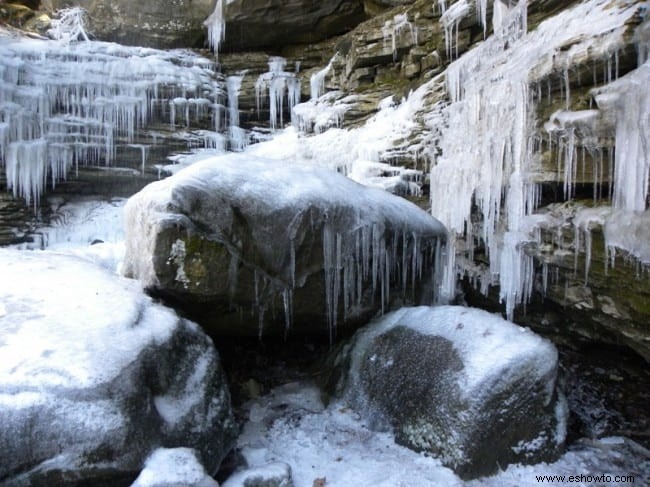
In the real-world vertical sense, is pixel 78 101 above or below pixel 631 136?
above

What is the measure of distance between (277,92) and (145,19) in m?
5.03

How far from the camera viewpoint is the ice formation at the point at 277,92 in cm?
1255

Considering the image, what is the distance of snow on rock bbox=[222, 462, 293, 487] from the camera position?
130 inches

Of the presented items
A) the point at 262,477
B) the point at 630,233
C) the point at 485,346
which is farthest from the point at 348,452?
the point at 630,233

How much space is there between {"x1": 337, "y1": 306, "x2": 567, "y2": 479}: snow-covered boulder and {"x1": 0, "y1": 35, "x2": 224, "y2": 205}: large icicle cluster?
30.7ft

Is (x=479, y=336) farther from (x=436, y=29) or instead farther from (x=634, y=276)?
(x=436, y=29)

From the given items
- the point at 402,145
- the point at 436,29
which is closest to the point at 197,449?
the point at 402,145

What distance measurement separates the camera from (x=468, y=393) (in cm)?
383

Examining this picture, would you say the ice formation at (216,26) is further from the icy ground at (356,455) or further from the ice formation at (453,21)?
the icy ground at (356,455)

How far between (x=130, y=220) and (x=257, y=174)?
139 cm

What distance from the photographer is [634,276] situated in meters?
4.12

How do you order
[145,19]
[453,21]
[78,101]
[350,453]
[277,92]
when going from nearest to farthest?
[350,453] < [453,21] < [78,101] < [277,92] < [145,19]

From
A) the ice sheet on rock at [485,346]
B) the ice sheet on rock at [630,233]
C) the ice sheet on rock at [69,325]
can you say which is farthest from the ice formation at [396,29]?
the ice sheet on rock at [69,325]

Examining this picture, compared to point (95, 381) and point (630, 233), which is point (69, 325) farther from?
point (630, 233)
